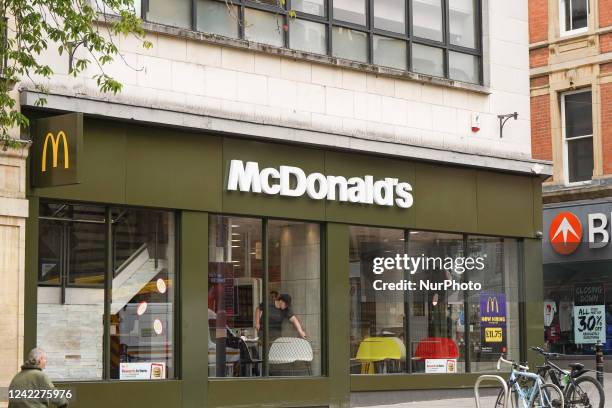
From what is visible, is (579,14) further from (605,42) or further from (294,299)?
(294,299)

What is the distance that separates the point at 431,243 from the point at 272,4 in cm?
530

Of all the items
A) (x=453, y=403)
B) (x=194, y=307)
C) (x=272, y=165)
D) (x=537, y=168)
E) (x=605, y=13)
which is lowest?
(x=453, y=403)

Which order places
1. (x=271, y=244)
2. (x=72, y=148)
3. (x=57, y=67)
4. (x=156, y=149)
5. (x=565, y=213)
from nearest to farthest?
(x=72, y=148)
(x=57, y=67)
(x=156, y=149)
(x=271, y=244)
(x=565, y=213)

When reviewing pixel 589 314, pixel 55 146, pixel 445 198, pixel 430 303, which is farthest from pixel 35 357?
pixel 589 314

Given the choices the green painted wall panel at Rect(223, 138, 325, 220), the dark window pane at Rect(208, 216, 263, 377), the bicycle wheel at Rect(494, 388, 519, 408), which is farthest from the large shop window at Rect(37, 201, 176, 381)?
the bicycle wheel at Rect(494, 388, 519, 408)

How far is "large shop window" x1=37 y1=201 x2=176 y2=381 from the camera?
1606 cm

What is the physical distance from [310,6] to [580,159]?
13.8m

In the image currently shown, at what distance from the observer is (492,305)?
22.0 meters

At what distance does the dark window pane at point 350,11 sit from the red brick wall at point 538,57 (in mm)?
12922

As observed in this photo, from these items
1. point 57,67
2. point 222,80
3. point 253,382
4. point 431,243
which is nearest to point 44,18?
point 57,67

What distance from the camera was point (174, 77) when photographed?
686 inches

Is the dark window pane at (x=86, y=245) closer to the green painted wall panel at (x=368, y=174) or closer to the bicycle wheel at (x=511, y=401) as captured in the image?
the green painted wall panel at (x=368, y=174)

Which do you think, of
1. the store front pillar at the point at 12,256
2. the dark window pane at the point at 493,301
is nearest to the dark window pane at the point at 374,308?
the dark window pane at the point at 493,301

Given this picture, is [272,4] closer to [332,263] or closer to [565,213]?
[332,263]
